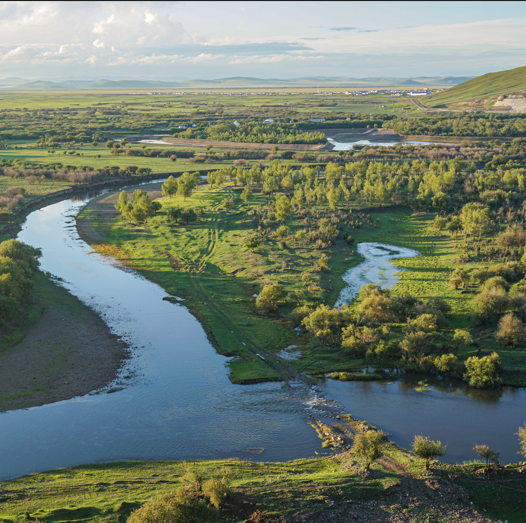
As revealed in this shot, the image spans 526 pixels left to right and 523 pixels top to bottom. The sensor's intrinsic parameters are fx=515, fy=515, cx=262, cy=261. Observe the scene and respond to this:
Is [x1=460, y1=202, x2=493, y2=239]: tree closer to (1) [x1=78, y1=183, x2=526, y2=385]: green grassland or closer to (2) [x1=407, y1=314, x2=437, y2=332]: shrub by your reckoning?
(1) [x1=78, y1=183, x2=526, y2=385]: green grassland

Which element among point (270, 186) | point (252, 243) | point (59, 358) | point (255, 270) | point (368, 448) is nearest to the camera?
point (368, 448)

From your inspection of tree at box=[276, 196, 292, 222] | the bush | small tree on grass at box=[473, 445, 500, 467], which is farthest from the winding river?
tree at box=[276, 196, 292, 222]

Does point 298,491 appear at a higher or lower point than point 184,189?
lower

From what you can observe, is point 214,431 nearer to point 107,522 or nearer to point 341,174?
point 107,522

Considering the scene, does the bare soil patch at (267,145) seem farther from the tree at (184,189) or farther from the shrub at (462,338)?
the shrub at (462,338)

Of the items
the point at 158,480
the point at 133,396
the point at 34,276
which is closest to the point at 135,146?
the point at 34,276

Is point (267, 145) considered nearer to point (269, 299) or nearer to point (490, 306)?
point (269, 299)

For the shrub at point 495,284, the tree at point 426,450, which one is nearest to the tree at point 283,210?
the shrub at point 495,284

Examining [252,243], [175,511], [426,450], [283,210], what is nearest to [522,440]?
[426,450]

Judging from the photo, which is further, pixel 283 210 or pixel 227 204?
pixel 227 204
